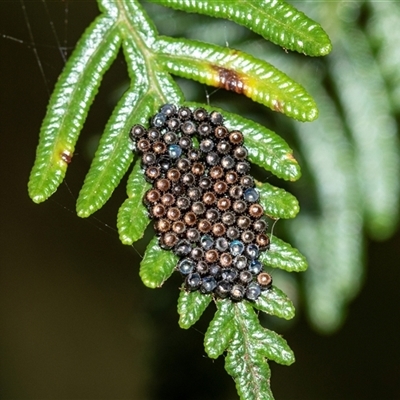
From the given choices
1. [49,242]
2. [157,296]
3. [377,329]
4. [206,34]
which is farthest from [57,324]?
[206,34]

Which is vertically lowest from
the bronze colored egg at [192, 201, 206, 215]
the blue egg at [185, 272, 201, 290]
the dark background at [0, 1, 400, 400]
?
the dark background at [0, 1, 400, 400]

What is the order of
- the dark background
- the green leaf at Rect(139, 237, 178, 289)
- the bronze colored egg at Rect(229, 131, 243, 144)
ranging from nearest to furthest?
the green leaf at Rect(139, 237, 178, 289) < the bronze colored egg at Rect(229, 131, 243, 144) < the dark background

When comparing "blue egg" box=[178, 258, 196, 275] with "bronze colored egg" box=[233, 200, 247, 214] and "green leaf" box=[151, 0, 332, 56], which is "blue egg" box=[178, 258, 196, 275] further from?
"green leaf" box=[151, 0, 332, 56]

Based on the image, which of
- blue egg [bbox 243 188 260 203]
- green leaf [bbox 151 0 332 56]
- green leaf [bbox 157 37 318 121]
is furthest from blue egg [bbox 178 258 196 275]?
green leaf [bbox 151 0 332 56]

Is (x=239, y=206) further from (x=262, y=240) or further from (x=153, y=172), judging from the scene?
(x=153, y=172)

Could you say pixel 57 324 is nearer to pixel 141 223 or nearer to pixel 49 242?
pixel 49 242

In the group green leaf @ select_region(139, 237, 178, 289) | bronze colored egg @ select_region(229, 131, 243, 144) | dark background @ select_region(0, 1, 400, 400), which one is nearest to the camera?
green leaf @ select_region(139, 237, 178, 289)
